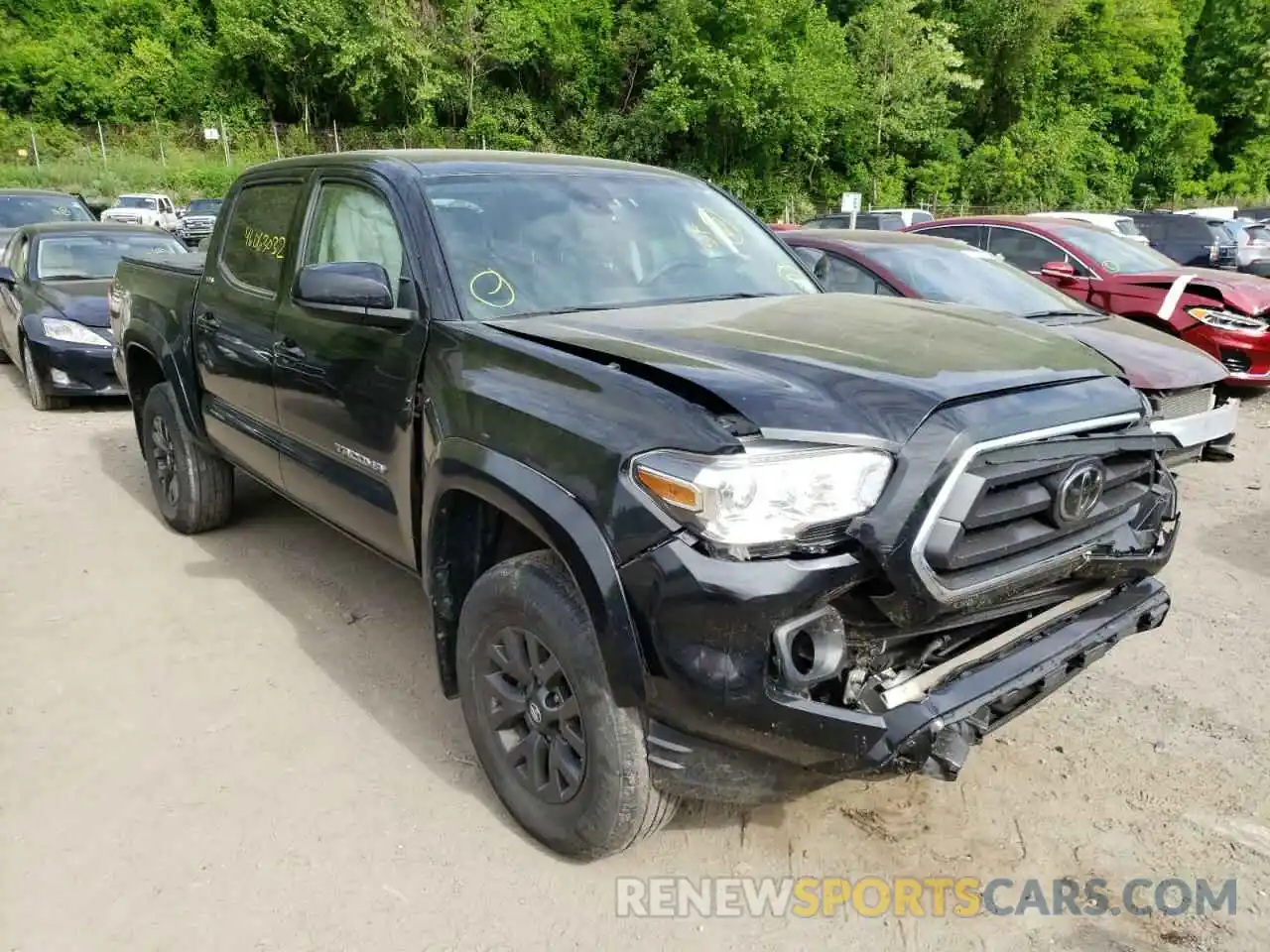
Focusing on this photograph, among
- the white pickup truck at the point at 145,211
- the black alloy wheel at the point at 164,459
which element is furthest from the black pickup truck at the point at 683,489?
the white pickup truck at the point at 145,211

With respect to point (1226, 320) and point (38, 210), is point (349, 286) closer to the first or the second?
point (1226, 320)

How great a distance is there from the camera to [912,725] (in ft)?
6.84

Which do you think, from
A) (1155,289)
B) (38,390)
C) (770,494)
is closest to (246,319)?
(770,494)

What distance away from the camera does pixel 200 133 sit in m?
43.2

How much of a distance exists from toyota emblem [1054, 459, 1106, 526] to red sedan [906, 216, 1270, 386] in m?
6.55

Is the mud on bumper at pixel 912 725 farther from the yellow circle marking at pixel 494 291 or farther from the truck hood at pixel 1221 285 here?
the truck hood at pixel 1221 285

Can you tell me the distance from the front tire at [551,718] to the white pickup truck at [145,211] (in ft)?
89.2

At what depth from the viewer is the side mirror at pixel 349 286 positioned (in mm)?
2986

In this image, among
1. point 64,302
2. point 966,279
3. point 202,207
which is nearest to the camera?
point 966,279

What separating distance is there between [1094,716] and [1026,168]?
40.6 m

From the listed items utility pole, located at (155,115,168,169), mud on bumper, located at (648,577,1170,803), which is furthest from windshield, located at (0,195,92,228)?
utility pole, located at (155,115,168,169)

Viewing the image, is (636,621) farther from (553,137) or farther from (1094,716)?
(553,137)

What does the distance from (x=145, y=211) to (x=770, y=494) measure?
97.1ft

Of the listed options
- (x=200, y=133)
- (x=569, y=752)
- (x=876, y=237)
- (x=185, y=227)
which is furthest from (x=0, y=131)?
(x=569, y=752)
